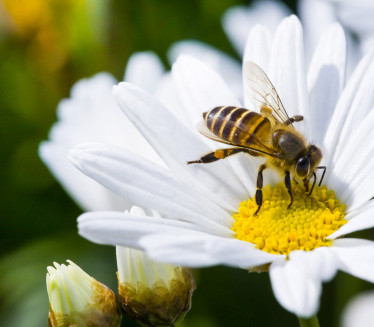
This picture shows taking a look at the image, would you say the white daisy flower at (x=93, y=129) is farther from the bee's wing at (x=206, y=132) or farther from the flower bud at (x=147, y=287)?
the flower bud at (x=147, y=287)

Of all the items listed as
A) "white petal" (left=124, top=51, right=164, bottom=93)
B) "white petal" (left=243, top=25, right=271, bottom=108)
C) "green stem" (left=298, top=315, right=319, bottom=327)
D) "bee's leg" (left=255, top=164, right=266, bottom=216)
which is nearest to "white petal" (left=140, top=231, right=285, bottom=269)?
"green stem" (left=298, top=315, right=319, bottom=327)

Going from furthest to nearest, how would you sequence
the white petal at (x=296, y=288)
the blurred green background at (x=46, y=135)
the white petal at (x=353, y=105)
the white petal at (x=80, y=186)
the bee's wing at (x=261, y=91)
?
the blurred green background at (x=46, y=135) → the white petal at (x=80, y=186) → the bee's wing at (x=261, y=91) → the white petal at (x=353, y=105) → the white petal at (x=296, y=288)

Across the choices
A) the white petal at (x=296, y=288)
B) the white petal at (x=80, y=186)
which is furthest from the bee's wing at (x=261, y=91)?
the white petal at (x=296, y=288)

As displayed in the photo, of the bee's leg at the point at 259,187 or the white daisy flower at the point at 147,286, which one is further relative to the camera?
the bee's leg at the point at 259,187

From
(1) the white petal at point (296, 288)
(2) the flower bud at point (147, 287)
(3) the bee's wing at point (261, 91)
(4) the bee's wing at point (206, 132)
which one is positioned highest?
(3) the bee's wing at point (261, 91)

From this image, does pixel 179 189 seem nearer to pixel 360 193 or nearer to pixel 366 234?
pixel 360 193

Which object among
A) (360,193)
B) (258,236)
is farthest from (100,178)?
(360,193)
